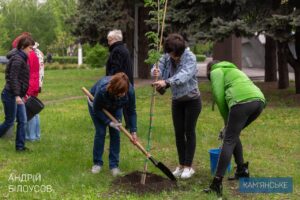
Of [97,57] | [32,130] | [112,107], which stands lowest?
[97,57]

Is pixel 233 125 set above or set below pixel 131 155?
above

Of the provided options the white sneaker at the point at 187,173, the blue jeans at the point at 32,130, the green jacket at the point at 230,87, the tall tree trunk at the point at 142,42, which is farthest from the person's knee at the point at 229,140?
the tall tree trunk at the point at 142,42

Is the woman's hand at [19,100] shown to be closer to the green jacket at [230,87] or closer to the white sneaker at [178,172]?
the white sneaker at [178,172]

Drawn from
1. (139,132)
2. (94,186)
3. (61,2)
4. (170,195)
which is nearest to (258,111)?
(170,195)

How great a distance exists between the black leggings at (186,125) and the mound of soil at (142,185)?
50cm

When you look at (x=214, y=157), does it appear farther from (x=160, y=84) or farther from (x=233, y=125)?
(x=160, y=84)

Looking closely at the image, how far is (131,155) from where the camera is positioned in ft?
26.6

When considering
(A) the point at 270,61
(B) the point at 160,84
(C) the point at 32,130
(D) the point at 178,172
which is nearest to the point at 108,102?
(B) the point at 160,84

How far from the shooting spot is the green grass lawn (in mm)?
6137

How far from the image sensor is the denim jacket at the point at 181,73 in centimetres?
A: 635

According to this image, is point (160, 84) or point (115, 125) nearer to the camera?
point (160, 84)

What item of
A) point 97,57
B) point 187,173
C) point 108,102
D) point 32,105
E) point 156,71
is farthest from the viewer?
point 97,57

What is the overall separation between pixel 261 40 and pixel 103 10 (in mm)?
19967

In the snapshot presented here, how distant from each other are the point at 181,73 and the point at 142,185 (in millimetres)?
1369
